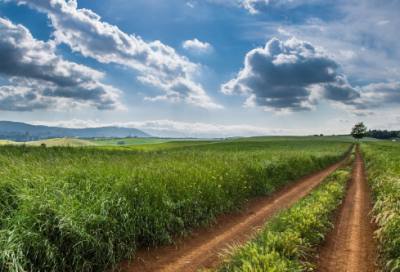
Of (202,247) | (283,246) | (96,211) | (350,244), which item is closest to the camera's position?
(283,246)

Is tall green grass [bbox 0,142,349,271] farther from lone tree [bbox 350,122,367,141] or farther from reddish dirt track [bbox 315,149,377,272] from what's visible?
lone tree [bbox 350,122,367,141]

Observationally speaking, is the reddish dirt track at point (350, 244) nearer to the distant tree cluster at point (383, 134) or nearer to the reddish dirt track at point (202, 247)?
the reddish dirt track at point (202, 247)

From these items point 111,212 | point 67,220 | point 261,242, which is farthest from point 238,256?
point 67,220

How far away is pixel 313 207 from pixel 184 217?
13.5 ft

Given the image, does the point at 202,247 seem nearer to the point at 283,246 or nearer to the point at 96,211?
the point at 283,246

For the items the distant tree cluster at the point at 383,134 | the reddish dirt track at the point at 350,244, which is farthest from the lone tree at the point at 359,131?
the reddish dirt track at the point at 350,244

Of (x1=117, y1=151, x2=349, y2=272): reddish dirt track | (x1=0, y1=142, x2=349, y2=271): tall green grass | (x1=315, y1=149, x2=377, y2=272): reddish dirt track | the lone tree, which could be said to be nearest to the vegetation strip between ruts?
(x1=315, y1=149, x2=377, y2=272): reddish dirt track

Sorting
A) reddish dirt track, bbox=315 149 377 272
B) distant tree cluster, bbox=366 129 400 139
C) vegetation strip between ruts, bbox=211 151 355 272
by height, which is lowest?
reddish dirt track, bbox=315 149 377 272

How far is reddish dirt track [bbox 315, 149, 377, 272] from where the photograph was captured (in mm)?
4926

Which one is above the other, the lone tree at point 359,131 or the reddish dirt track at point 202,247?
the lone tree at point 359,131

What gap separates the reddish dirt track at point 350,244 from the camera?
4.93m

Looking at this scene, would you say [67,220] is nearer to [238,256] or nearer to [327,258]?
[238,256]

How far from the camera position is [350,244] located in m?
5.93

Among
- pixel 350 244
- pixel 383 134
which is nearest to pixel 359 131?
pixel 383 134
